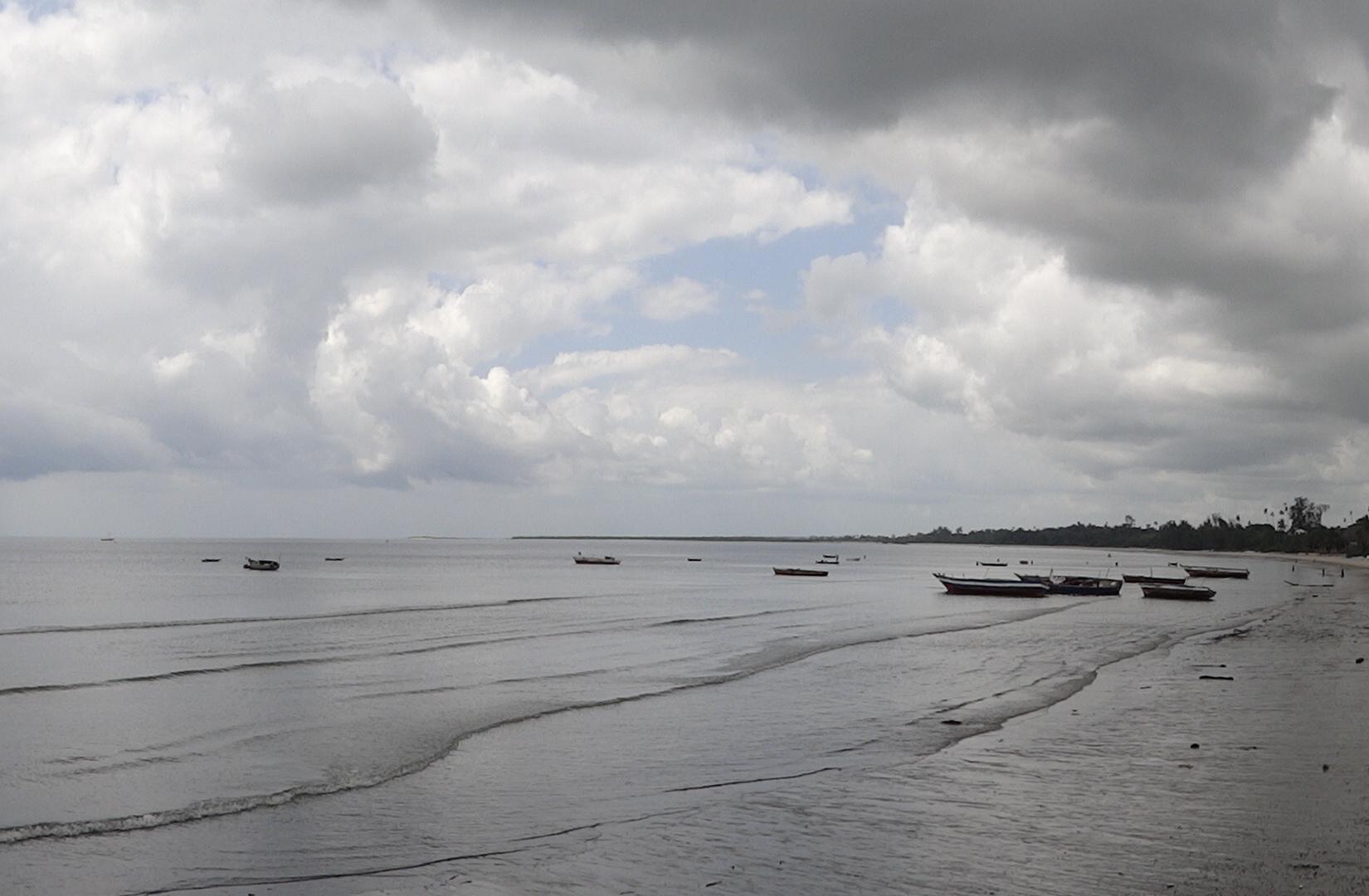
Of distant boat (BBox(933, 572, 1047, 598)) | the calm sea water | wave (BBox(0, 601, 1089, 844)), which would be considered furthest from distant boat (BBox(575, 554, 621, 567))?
wave (BBox(0, 601, 1089, 844))

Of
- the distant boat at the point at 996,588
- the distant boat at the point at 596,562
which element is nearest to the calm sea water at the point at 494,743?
the distant boat at the point at 996,588

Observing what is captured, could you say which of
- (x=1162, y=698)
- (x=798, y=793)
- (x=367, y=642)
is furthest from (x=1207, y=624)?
(x=798, y=793)

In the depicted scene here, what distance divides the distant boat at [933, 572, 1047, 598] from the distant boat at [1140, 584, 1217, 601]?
7599 millimetres

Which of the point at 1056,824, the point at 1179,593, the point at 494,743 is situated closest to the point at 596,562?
the point at 1179,593

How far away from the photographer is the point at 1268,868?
41.1 ft

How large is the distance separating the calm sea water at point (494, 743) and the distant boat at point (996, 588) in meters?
28.5

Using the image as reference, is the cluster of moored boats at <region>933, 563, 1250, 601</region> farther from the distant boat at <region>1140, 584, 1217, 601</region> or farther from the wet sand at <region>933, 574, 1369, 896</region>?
the wet sand at <region>933, 574, 1369, 896</region>

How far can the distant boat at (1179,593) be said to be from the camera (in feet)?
269

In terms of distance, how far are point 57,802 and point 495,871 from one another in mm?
8326

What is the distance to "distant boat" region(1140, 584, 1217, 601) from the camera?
81938mm

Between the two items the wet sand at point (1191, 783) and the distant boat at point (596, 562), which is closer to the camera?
the wet sand at point (1191, 783)

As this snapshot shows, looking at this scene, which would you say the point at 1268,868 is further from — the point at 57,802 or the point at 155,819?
the point at 57,802

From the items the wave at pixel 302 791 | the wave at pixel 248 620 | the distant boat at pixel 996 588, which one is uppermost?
the wave at pixel 302 791

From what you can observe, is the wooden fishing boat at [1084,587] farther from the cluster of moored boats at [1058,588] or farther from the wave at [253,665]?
the wave at [253,665]
